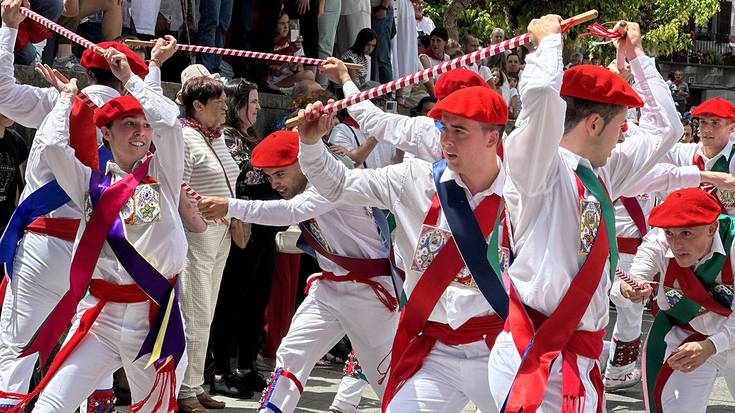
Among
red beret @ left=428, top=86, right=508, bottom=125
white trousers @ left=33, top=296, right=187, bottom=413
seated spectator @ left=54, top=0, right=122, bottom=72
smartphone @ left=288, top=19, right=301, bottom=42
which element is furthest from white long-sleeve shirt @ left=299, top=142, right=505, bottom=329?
smartphone @ left=288, top=19, right=301, bottom=42

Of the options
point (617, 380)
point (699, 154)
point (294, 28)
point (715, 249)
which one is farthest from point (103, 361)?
point (294, 28)

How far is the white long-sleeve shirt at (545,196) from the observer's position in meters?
3.92

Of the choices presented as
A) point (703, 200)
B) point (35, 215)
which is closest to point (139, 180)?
point (35, 215)

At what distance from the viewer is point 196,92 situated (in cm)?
749

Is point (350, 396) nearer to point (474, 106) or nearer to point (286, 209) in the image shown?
point (286, 209)

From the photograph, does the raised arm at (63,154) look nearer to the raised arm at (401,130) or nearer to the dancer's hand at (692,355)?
the raised arm at (401,130)

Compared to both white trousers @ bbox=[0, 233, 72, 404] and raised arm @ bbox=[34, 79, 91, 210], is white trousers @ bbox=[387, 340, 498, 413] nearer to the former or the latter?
raised arm @ bbox=[34, 79, 91, 210]

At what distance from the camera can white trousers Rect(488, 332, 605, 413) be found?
4129mm

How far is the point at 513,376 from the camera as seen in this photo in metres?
4.18

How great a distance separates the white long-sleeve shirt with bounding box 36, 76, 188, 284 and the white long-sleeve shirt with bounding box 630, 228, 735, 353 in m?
2.49

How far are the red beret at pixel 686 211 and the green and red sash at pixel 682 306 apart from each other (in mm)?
258

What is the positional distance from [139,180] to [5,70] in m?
1.31

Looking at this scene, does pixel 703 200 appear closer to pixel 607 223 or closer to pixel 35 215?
pixel 607 223

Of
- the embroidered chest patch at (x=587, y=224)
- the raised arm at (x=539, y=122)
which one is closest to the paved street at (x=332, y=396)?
the embroidered chest patch at (x=587, y=224)
